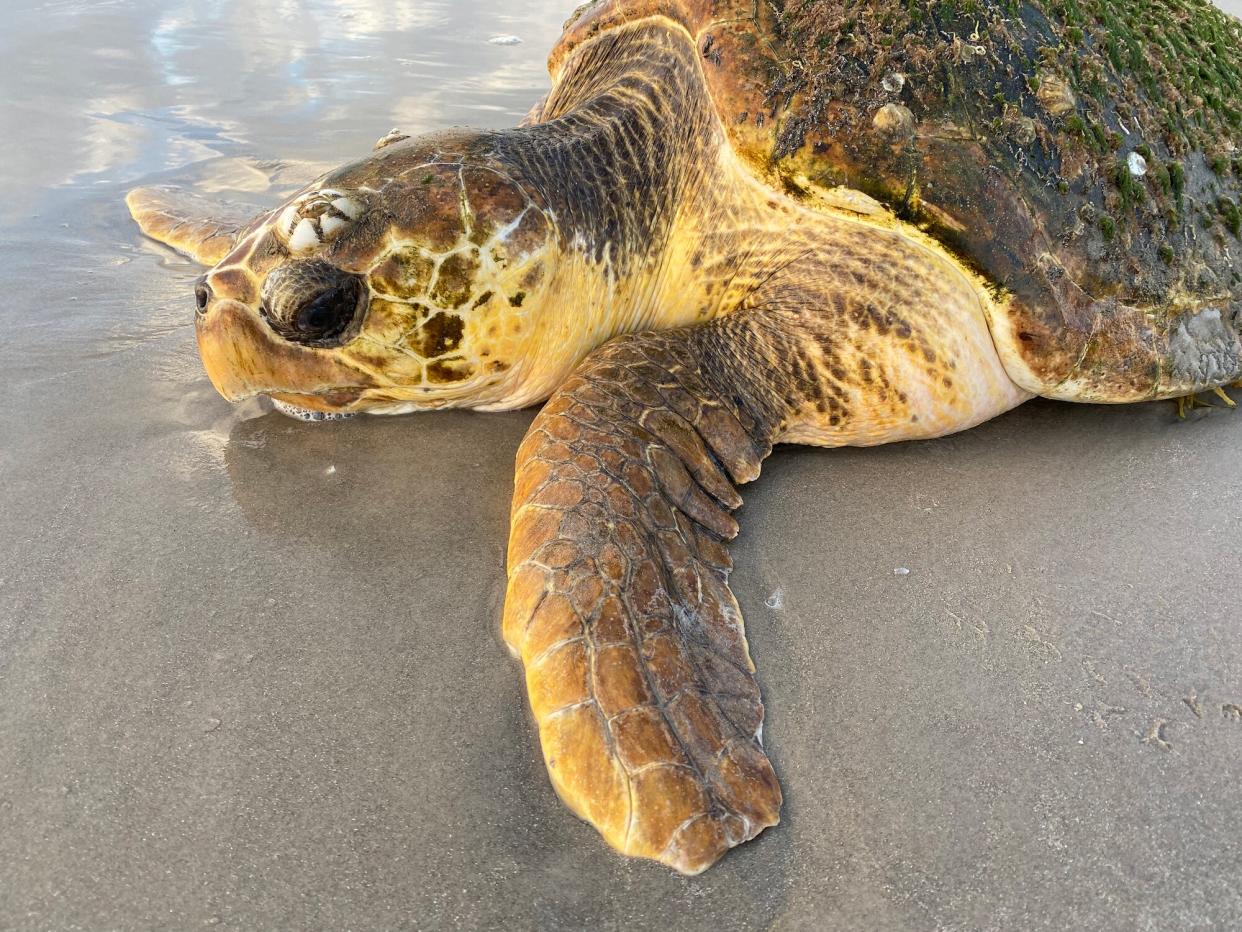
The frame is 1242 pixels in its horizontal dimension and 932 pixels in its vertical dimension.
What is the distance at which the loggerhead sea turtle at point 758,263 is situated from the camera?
1.79 m

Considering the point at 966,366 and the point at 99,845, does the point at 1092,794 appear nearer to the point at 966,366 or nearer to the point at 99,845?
the point at 966,366

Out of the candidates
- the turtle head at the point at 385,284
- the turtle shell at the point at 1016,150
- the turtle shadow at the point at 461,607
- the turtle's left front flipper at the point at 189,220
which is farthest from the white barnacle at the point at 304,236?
the turtle's left front flipper at the point at 189,220

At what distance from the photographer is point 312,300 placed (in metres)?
1.78

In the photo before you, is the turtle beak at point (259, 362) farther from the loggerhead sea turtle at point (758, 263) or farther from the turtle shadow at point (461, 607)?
the turtle shadow at point (461, 607)

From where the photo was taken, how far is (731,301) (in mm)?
2244

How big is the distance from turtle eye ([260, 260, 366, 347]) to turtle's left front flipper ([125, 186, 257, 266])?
1230 mm

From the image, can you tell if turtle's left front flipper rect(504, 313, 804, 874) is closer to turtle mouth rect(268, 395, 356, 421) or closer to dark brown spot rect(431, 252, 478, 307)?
dark brown spot rect(431, 252, 478, 307)

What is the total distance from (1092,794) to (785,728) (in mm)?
460

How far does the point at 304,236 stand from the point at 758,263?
3.63ft

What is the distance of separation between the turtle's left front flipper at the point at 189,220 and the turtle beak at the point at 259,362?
3.80ft

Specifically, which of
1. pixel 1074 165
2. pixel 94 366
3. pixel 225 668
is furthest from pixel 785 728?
pixel 94 366

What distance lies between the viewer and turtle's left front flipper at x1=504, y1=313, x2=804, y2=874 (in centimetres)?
117

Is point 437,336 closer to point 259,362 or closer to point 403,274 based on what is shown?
point 403,274

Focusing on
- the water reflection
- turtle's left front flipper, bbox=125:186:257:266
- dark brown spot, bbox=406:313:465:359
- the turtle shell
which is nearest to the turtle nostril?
dark brown spot, bbox=406:313:465:359
